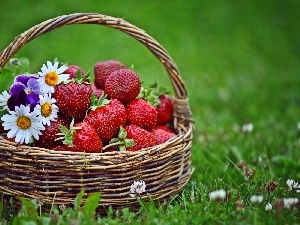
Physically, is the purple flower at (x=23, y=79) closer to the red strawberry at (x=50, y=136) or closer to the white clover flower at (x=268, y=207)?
the red strawberry at (x=50, y=136)

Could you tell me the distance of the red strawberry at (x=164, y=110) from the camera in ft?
8.54

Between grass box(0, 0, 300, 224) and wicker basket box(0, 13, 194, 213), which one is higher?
grass box(0, 0, 300, 224)

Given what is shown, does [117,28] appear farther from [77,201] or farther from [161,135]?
[77,201]

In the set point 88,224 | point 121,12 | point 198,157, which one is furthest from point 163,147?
point 121,12

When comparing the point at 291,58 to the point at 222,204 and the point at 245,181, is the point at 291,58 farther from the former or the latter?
the point at 222,204

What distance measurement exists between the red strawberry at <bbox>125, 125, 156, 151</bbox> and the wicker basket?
0.08m

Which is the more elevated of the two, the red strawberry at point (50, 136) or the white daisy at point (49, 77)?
the white daisy at point (49, 77)

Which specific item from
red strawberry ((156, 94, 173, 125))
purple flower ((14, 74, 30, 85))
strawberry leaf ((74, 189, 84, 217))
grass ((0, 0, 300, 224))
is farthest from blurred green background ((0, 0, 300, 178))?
purple flower ((14, 74, 30, 85))

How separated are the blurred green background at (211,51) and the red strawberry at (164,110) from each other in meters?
0.38

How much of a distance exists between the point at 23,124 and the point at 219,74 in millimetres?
3603

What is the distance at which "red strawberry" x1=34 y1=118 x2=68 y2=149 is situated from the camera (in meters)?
2.15

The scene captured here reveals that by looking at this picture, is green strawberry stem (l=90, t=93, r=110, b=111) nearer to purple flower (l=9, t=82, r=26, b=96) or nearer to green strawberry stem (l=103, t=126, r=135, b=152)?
green strawberry stem (l=103, t=126, r=135, b=152)

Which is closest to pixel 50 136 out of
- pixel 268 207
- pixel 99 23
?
pixel 99 23

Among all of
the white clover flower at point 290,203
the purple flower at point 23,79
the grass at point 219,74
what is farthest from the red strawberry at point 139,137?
the white clover flower at point 290,203
